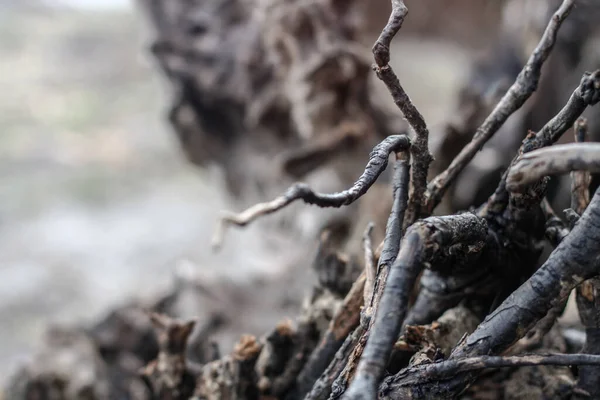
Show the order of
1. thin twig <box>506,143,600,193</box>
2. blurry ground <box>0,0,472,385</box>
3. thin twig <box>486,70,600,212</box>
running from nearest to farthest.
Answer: thin twig <box>506,143,600,193</box>, thin twig <box>486,70,600,212</box>, blurry ground <box>0,0,472,385</box>

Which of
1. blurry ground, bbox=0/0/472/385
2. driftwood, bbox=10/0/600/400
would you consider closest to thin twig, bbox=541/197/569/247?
driftwood, bbox=10/0/600/400

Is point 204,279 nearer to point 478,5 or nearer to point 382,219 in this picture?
point 382,219

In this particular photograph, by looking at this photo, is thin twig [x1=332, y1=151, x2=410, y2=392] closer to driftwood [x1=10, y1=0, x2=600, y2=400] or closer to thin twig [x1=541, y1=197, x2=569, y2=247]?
driftwood [x1=10, y1=0, x2=600, y2=400]

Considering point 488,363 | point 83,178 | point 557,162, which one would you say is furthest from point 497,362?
point 83,178

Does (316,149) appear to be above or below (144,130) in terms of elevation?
below

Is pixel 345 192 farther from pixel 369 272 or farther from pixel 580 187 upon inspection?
pixel 580 187

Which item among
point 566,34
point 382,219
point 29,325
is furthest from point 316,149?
point 29,325
